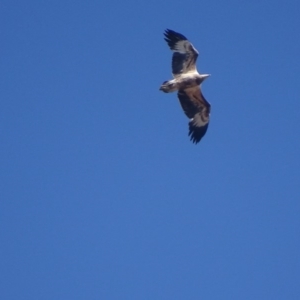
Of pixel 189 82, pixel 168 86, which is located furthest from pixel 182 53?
pixel 168 86

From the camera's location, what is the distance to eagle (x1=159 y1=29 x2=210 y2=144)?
657 inches

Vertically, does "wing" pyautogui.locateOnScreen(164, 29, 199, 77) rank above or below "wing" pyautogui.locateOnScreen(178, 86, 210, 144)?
above

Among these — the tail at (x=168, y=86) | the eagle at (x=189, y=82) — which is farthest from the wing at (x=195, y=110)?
the tail at (x=168, y=86)

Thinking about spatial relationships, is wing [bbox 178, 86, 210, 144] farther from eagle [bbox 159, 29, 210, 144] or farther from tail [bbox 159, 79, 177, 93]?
tail [bbox 159, 79, 177, 93]

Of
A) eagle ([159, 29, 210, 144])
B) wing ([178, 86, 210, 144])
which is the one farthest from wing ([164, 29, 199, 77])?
wing ([178, 86, 210, 144])

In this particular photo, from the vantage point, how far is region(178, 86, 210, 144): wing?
1695 centimetres

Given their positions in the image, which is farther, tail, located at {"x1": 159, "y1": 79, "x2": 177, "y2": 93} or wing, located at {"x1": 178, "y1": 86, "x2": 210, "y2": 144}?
wing, located at {"x1": 178, "y1": 86, "x2": 210, "y2": 144}

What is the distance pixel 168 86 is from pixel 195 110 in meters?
1.39

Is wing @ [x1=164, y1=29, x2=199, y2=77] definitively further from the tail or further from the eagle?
the tail

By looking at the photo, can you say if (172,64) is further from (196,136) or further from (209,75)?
(196,136)

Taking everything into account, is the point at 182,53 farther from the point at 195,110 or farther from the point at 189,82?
the point at 195,110

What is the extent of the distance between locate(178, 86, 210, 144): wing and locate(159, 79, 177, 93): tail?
559mm

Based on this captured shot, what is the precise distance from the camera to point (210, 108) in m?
17.2

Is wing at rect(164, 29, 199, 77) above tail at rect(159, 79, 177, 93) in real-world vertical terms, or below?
above
